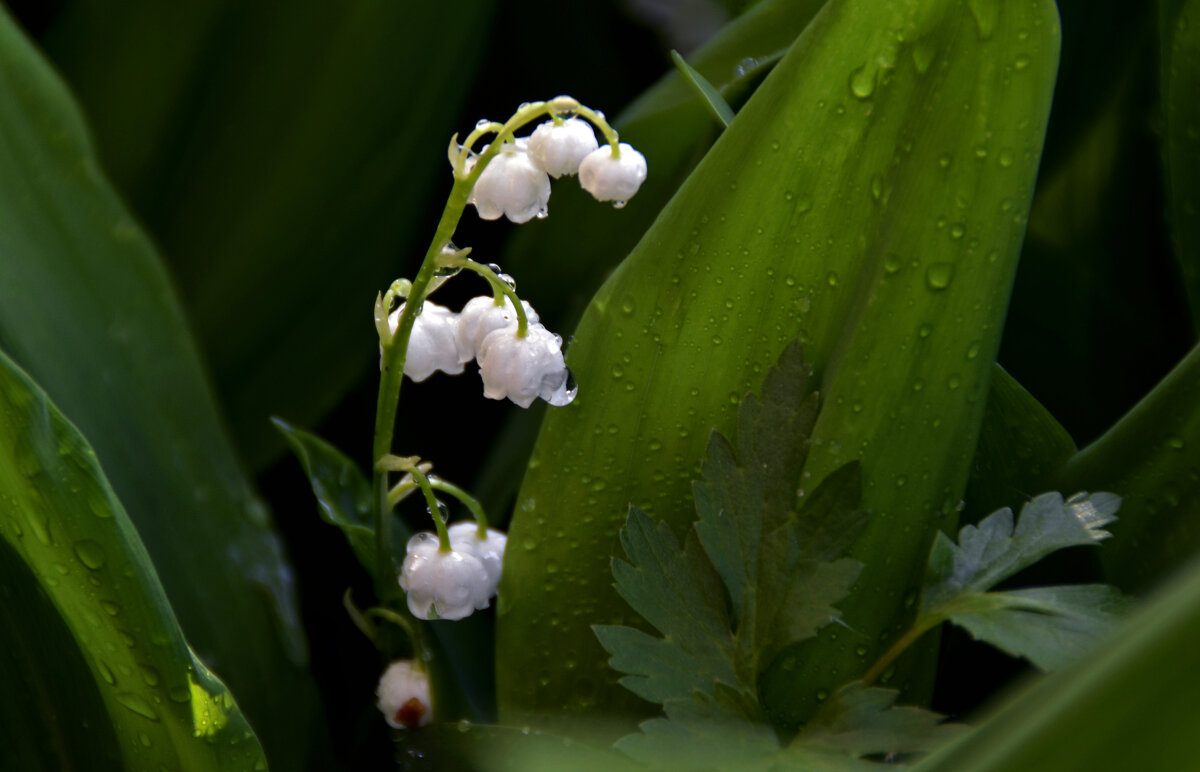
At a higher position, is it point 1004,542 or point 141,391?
point 141,391

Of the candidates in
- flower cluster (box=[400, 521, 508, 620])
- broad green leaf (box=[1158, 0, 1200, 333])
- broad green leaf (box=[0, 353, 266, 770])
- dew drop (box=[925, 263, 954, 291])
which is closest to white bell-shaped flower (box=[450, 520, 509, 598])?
flower cluster (box=[400, 521, 508, 620])

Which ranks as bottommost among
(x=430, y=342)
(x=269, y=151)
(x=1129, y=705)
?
(x=1129, y=705)

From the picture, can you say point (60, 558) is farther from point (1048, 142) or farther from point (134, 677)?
point (1048, 142)

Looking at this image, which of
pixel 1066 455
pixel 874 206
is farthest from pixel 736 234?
pixel 1066 455

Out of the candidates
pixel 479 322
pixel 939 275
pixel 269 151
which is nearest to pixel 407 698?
pixel 479 322

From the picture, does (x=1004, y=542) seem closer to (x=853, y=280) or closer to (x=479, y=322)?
(x=853, y=280)
